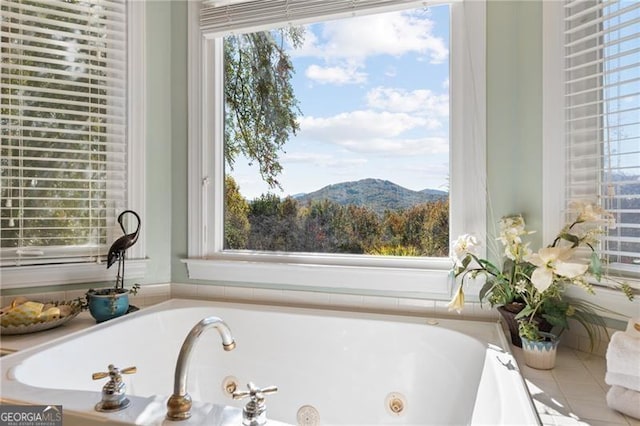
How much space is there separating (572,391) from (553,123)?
3.16 ft

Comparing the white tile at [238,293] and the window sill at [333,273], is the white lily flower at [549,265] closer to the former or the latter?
the window sill at [333,273]

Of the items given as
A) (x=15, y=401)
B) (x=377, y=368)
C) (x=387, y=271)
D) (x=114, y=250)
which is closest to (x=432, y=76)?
(x=387, y=271)

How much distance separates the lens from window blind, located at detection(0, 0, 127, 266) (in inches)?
73.5

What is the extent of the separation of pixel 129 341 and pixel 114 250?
0.44 meters

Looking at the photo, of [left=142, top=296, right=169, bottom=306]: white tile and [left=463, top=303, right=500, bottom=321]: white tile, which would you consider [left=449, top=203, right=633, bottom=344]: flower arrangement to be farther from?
[left=142, top=296, right=169, bottom=306]: white tile

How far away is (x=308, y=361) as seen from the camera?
1.72 m

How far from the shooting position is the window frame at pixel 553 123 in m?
1.49

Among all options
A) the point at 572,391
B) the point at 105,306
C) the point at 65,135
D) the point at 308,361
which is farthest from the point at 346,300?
the point at 65,135

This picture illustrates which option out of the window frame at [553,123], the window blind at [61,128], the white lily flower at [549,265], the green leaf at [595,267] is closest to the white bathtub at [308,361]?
the white lily flower at [549,265]

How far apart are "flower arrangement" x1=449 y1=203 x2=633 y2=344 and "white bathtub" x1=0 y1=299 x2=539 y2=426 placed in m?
0.17

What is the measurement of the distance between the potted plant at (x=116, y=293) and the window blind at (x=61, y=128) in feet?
0.55

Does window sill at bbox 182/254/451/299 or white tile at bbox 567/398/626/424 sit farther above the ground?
window sill at bbox 182/254/451/299

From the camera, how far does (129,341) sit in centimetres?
167

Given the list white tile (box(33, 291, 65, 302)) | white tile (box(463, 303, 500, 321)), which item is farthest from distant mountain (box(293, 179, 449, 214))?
white tile (box(33, 291, 65, 302))
